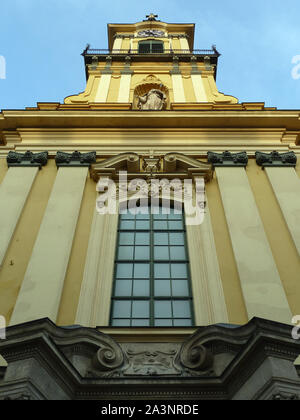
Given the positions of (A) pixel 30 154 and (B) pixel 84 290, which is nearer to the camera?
(B) pixel 84 290

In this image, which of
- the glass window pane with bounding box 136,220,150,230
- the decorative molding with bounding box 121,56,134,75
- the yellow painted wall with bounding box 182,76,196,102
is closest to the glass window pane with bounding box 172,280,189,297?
the glass window pane with bounding box 136,220,150,230

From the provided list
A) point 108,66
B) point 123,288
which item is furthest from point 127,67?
point 123,288

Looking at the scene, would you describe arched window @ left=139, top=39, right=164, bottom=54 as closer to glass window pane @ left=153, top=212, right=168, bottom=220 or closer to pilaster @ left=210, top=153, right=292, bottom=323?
pilaster @ left=210, top=153, right=292, bottom=323

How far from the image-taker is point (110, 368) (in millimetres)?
6863

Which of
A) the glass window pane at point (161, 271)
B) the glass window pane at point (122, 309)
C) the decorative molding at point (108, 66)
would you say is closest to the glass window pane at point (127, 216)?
the glass window pane at point (161, 271)

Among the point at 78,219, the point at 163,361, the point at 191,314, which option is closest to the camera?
the point at 163,361

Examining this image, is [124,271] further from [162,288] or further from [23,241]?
[23,241]

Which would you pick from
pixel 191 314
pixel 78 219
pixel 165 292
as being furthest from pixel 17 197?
pixel 191 314

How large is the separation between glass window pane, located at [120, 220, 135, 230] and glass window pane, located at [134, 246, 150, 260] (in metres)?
0.81

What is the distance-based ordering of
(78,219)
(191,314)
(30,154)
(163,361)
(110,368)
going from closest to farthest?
1. (110,368)
2. (163,361)
3. (191,314)
4. (78,219)
5. (30,154)

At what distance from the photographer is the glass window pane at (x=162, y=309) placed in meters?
8.75

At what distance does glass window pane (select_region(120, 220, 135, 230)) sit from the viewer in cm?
1113

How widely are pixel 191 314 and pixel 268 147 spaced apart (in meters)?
7.00
